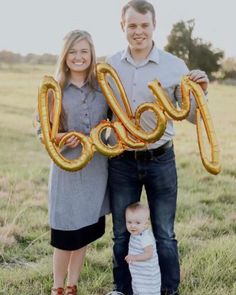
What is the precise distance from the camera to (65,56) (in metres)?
3.43

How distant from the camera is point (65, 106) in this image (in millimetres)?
3469

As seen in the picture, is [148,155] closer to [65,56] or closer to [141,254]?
[141,254]

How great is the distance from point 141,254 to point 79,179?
0.61m

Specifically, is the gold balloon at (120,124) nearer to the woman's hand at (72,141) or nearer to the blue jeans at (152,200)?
the woman's hand at (72,141)

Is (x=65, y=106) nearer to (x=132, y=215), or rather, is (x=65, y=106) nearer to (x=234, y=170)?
(x=132, y=215)

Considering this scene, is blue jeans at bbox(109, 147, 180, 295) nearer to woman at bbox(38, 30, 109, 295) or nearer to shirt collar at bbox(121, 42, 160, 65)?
woman at bbox(38, 30, 109, 295)

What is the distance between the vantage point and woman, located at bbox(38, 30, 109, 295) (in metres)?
3.42

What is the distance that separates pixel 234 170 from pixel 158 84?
463cm

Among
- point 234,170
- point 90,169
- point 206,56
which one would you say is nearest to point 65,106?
point 90,169

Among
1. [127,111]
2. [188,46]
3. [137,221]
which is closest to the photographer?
[127,111]

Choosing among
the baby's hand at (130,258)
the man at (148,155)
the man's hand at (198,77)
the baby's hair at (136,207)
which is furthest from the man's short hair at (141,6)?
the baby's hand at (130,258)

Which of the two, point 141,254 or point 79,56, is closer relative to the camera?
point 79,56

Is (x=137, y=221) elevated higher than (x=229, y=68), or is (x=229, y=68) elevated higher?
(x=229, y=68)

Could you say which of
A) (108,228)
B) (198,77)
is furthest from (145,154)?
(108,228)
